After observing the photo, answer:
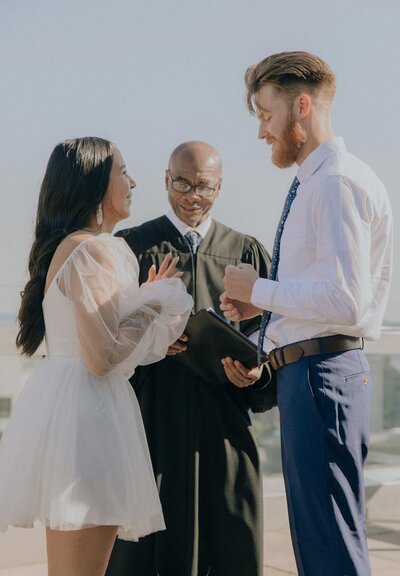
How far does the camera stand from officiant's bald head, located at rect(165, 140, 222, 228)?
3.06m

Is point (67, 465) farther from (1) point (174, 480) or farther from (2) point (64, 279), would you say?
(1) point (174, 480)

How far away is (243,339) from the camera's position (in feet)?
8.56

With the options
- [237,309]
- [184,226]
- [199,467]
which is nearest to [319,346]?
[237,309]

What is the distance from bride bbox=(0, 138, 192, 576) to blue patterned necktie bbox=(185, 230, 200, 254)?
65 centimetres

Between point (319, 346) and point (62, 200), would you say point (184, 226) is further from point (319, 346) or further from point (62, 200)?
point (319, 346)

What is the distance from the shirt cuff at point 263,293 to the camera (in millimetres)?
2193

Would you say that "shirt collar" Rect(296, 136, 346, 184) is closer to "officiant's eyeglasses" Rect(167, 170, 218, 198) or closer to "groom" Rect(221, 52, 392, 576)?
"groom" Rect(221, 52, 392, 576)

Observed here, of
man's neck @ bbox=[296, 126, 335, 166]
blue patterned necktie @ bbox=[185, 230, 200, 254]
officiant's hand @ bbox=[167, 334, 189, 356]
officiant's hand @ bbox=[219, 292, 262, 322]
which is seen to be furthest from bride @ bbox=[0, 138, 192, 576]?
blue patterned necktie @ bbox=[185, 230, 200, 254]

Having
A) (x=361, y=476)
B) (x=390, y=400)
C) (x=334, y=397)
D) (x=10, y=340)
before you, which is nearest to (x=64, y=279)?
(x=334, y=397)

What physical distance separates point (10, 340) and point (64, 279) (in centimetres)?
186

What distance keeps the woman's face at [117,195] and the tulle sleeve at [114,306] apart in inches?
4.4

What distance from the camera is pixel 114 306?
7.48 feet

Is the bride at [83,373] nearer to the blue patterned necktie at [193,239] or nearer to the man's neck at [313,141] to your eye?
the man's neck at [313,141]

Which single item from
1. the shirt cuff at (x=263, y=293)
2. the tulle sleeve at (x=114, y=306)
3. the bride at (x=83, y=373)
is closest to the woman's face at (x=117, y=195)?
the bride at (x=83, y=373)
